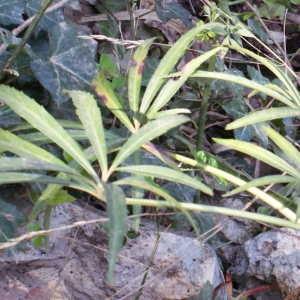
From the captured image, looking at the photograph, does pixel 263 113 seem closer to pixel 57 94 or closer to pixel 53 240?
pixel 57 94

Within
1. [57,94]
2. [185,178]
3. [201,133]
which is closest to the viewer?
[185,178]

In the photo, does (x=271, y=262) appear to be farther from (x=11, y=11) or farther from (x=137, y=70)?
(x=11, y=11)

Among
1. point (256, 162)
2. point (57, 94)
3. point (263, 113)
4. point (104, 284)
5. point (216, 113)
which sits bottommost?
point (104, 284)

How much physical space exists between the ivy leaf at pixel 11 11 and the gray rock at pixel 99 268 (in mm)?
485

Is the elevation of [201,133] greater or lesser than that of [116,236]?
lesser

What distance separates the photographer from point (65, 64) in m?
1.06

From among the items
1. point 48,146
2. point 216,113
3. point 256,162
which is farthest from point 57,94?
point 256,162

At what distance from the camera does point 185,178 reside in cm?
62

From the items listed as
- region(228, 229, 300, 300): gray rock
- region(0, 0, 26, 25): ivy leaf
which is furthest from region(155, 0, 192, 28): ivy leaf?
region(228, 229, 300, 300): gray rock

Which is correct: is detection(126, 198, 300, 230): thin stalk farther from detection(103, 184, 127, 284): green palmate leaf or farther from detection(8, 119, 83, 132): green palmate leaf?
detection(8, 119, 83, 132): green palmate leaf

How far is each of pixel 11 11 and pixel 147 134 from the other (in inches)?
25.0

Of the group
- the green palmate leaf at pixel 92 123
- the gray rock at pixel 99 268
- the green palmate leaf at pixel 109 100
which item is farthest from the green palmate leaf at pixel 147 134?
the gray rock at pixel 99 268

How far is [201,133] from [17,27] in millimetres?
577

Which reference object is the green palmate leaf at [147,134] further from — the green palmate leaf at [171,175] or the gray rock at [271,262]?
the gray rock at [271,262]
